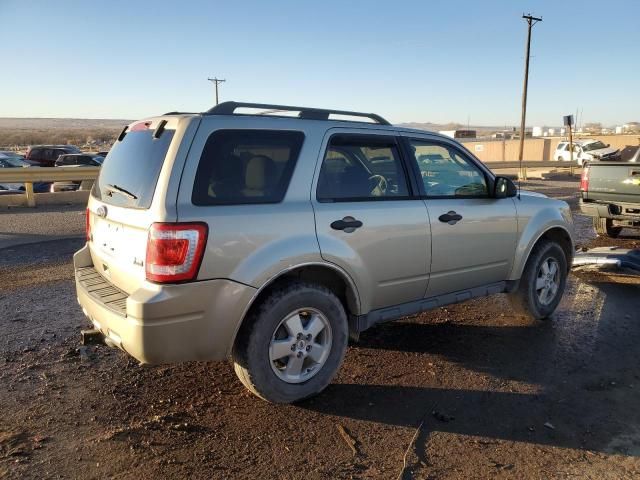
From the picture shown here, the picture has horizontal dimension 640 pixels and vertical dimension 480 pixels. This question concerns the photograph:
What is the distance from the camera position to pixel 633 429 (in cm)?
331

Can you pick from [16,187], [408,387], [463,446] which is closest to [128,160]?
[408,387]

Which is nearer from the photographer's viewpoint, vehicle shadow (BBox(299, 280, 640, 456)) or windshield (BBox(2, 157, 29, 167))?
vehicle shadow (BBox(299, 280, 640, 456))

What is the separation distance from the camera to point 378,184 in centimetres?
395

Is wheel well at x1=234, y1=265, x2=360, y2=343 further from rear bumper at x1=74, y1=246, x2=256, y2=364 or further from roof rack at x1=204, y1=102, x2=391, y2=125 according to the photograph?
roof rack at x1=204, y1=102, x2=391, y2=125

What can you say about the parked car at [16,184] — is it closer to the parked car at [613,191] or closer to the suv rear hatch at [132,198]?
the suv rear hatch at [132,198]

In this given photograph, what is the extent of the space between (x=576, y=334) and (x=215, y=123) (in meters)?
3.76

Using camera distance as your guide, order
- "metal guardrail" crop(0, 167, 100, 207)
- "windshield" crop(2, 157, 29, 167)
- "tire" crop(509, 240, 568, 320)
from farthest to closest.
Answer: "windshield" crop(2, 157, 29, 167)
"metal guardrail" crop(0, 167, 100, 207)
"tire" crop(509, 240, 568, 320)

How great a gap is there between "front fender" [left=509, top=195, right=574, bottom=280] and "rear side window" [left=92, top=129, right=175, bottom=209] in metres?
3.21

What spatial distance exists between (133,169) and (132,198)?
10.8 inches

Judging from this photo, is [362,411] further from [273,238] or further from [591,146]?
[591,146]

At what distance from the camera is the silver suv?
9.87 feet

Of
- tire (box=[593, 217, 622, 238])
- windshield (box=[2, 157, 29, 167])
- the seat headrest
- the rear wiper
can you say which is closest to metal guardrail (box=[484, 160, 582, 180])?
tire (box=[593, 217, 622, 238])

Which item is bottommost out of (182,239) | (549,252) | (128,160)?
(549,252)

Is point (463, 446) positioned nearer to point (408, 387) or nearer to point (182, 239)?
point (408, 387)
